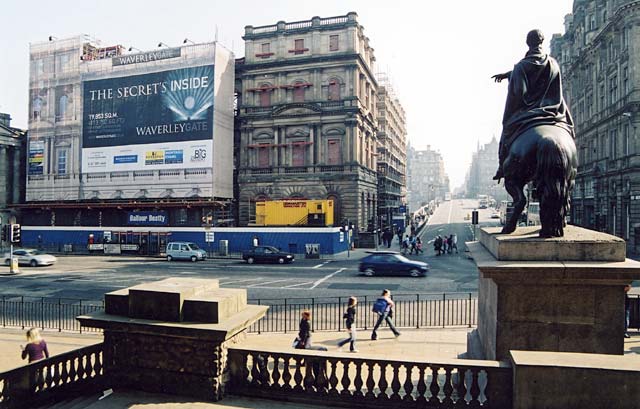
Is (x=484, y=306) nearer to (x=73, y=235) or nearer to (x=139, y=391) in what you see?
(x=139, y=391)

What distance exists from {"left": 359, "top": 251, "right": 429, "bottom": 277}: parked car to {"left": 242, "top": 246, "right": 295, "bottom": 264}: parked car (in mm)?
9223

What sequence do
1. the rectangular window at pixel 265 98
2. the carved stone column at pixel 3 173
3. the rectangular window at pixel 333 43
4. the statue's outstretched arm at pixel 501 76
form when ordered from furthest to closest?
1. the carved stone column at pixel 3 173
2. the rectangular window at pixel 265 98
3. the rectangular window at pixel 333 43
4. the statue's outstretched arm at pixel 501 76

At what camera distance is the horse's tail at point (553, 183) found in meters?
5.65

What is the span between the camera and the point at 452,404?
16.7 ft

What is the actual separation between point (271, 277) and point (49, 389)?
20.3 meters

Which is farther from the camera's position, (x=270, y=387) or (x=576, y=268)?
(x=270, y=387)

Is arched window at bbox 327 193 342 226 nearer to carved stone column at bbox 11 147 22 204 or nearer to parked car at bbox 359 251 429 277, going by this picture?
parked car at bbox 359 251 429 277

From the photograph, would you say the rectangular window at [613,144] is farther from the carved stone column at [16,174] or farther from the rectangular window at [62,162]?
the carved stone column at [16,174]

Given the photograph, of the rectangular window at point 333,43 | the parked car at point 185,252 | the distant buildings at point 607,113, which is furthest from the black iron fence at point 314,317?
the rectangular window at point 333,43

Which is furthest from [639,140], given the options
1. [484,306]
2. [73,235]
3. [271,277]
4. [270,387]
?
[73,235]

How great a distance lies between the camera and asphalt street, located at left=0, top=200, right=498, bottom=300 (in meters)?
21.8

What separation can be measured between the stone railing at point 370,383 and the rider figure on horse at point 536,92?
3.41 metres

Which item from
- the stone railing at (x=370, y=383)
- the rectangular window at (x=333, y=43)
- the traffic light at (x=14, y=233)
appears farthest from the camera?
the rectangular window at (x=333, y=43)

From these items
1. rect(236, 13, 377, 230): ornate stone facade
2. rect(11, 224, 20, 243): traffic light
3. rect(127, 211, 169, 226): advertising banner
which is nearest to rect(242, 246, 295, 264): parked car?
rect(236, 13, 377, 230): ornate stone facade
